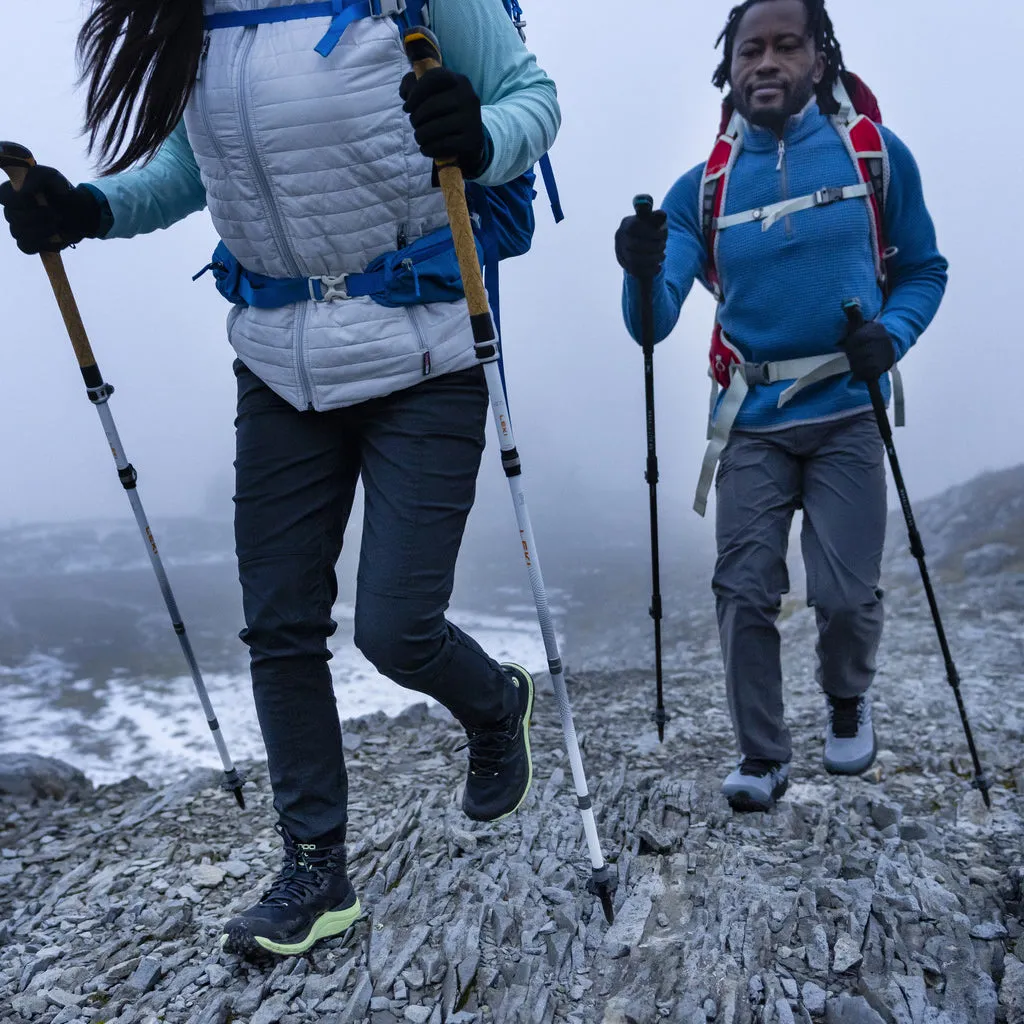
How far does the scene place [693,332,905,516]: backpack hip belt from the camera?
500cm

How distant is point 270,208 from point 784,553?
316 cm

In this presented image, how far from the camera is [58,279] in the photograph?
13.8ft

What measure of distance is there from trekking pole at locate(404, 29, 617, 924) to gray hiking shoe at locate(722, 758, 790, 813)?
4.15 ft

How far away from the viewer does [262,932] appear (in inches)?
139

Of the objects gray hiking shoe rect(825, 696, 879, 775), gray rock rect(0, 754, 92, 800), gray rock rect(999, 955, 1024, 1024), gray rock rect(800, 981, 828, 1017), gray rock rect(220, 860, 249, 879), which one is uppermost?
gray rock rect(800, 981, 828, 1017)

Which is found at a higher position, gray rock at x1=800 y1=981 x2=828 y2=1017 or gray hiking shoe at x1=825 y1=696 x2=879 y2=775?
gray rock at x1=800 y1=981 x2=828 y2=1017

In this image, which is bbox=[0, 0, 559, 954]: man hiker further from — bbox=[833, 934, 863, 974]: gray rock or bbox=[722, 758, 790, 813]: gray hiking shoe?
bbox=[722, 758, 790, 813]: gray hiking shoe

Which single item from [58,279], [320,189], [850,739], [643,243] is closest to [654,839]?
[850,739]

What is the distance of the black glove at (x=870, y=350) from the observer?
4773mm

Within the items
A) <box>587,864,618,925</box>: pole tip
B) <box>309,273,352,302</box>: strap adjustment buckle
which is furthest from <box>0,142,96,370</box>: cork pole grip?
<box>587,864,618,925</box>: pole tip

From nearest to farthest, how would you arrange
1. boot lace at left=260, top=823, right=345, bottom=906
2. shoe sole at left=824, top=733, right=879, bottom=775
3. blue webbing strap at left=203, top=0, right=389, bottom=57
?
blue webbing strap at left=203, top=0, right=389, bottom=57 < boot lace at left=260, top=823, right=345, bottom=906 < shoe sole at left=824, top=733, right=879, bottom=775

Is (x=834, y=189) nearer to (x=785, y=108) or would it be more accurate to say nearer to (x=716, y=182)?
(x=785, y=108)

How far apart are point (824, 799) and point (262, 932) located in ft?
11.3

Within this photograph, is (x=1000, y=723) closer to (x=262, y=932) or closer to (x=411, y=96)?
(x=262, y=932)
